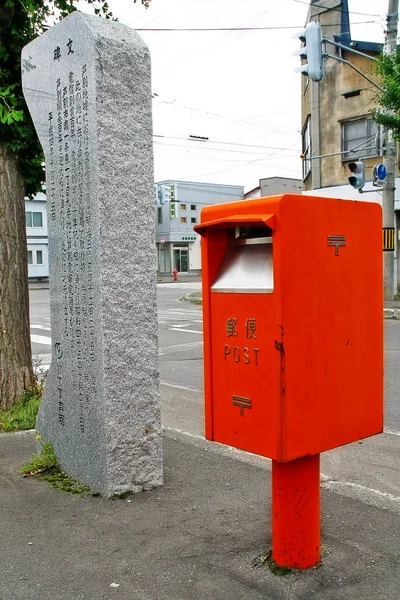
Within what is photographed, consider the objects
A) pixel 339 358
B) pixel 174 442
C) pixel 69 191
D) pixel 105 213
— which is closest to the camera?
pixel 339 358

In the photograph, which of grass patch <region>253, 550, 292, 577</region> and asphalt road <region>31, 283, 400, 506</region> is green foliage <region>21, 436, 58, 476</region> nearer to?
asphalt road <region>31, 283, 400, 506</region>

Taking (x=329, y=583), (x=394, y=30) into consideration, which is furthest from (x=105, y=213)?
(x=394, y=30)

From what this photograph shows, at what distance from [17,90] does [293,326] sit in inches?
179

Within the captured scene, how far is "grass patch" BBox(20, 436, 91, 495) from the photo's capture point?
4266 millimetres

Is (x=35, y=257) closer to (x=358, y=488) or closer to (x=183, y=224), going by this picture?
(x=183, y=224)

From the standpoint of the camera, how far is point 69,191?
13.8ft

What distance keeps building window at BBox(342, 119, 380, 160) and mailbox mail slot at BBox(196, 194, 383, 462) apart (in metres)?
19.1

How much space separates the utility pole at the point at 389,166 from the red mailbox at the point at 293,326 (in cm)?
1357

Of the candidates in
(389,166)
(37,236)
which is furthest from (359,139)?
(37,236)

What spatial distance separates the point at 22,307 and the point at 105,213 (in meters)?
2.57

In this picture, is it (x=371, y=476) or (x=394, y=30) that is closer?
(x=371, y=476)

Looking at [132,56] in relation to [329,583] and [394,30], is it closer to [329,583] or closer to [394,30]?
[329,583]

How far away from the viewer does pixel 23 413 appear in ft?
19.4

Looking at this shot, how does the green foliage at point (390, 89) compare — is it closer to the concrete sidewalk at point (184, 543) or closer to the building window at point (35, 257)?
the concrete sidewalk at point (184, 543)
